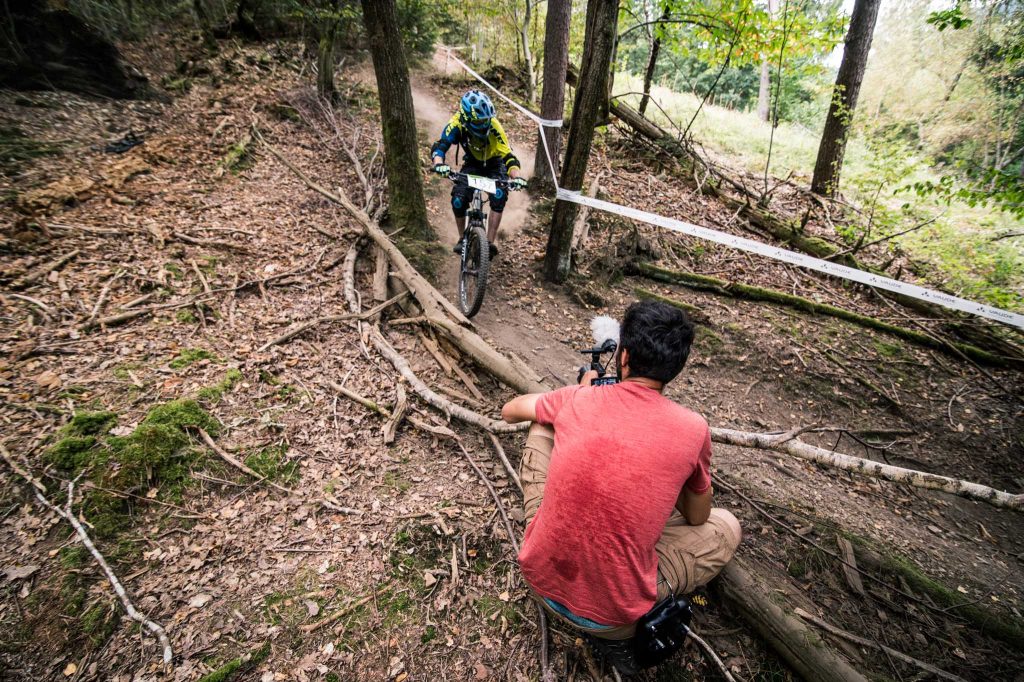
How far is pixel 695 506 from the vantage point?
2.45 m

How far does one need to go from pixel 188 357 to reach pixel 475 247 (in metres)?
3.27

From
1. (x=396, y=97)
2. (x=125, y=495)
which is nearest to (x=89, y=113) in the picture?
(x=396, y=97)

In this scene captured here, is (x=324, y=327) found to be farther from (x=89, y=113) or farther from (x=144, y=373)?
(x=89, y=113)

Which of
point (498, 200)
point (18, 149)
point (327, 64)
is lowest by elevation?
point (18, 149)

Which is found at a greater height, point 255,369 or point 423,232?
point 423,232

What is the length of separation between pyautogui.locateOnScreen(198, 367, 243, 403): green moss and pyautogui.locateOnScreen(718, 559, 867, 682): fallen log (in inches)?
166

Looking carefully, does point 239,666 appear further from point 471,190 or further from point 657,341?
point 471,190

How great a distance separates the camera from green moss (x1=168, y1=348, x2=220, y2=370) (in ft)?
12.8

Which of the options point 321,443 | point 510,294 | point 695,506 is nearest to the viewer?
point 695,506

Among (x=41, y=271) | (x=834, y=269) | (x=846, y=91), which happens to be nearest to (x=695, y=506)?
(x=834, y=269)

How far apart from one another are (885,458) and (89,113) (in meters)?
12.6

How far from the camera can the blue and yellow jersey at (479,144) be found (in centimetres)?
543

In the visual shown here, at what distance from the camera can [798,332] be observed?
6176 millimetres

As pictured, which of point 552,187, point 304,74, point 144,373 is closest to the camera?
point 144,373
